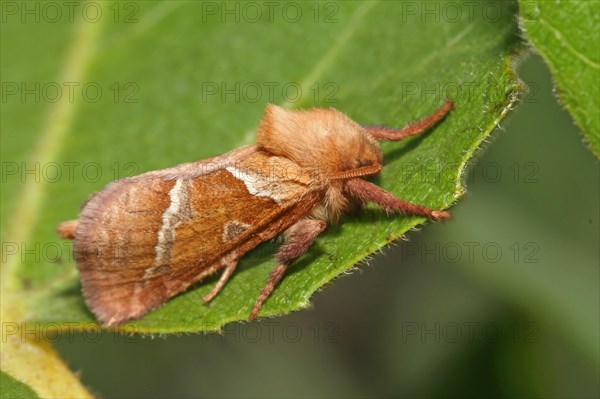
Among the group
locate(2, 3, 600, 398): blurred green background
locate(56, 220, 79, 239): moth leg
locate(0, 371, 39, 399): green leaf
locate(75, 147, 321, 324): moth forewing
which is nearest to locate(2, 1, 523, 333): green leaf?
locate(2, 3, 600, 398): blurred green background

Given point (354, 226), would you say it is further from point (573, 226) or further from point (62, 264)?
point (573, 226)

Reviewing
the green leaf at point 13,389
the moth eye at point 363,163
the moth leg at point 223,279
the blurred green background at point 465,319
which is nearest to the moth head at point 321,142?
the moth eye at point 363,163

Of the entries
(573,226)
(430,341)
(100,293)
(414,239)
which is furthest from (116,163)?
(573,226)

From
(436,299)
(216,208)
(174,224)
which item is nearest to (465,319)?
(436,299)

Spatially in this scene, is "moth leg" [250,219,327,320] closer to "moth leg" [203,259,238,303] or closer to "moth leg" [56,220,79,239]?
"moth leg" [203,259,238,303]

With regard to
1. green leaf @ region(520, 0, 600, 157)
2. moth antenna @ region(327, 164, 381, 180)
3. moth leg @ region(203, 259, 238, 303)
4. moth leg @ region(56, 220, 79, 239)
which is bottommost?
moth leg @ region(56, 220, 79, 239)

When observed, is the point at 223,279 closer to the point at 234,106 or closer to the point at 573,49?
the point at 234,106
